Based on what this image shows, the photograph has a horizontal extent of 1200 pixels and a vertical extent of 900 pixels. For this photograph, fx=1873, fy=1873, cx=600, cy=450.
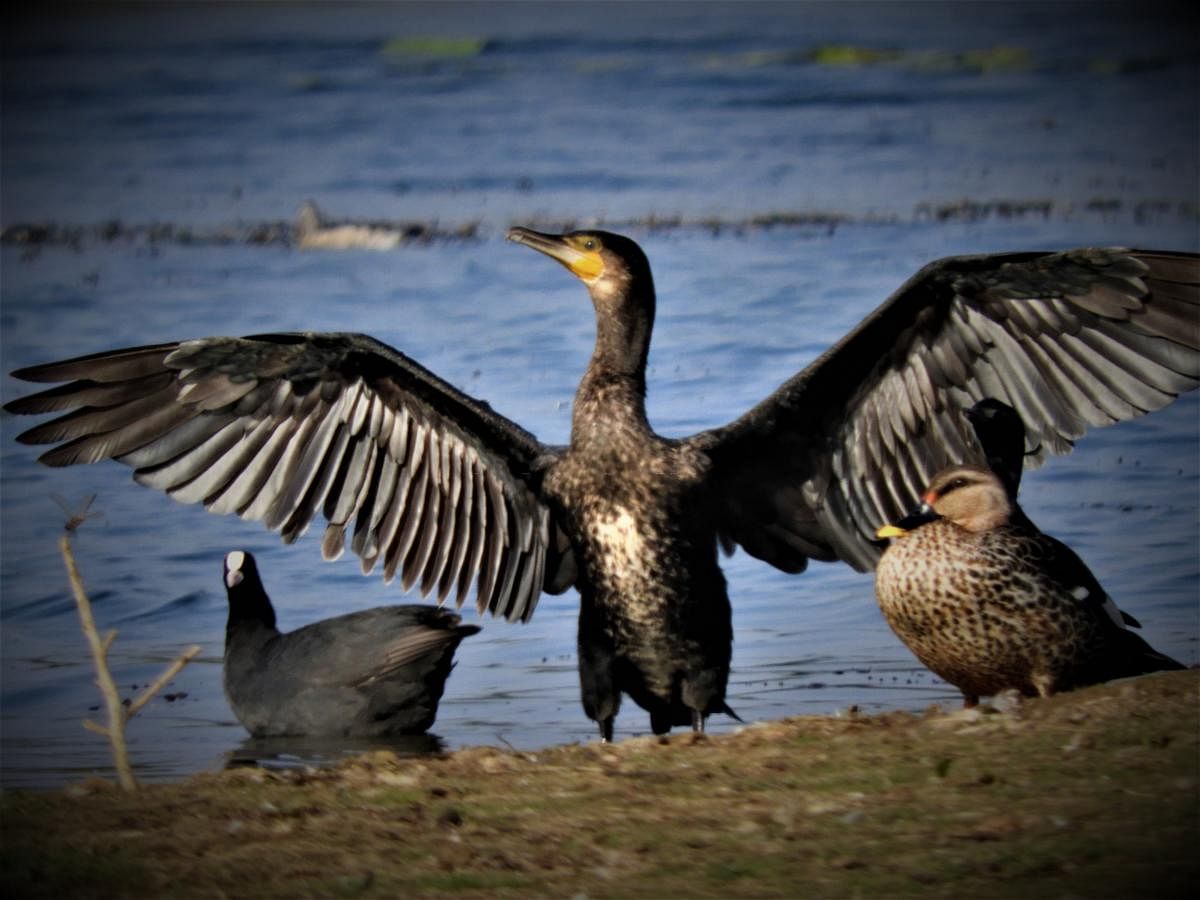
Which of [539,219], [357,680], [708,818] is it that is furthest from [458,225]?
[708,818]

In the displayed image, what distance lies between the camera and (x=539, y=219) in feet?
48.6

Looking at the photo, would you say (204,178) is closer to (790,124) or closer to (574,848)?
(790,124)

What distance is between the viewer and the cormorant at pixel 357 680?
7.38m

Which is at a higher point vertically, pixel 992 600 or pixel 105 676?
pixel 992 600

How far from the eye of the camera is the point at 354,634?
24.6 ft

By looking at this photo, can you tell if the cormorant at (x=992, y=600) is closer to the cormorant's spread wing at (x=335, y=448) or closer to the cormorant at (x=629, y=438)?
the cormorant at (x=629, y=438)

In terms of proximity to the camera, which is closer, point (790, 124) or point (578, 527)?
point (578, 527)

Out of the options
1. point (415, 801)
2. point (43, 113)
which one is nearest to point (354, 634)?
point (415, 801)

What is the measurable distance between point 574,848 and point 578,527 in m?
1.73

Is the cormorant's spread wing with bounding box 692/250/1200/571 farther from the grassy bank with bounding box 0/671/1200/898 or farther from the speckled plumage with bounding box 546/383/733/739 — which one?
the grassy bank with bounding box 0/671/1200/898

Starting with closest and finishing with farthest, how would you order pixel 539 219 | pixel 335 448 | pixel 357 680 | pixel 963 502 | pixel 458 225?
pixel 963 502, pixel 335 448, pixel 357 680, pixel 539 219, pixel 458 225

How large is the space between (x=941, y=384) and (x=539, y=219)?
8.89 meters

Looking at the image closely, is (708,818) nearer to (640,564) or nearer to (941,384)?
(640,564)

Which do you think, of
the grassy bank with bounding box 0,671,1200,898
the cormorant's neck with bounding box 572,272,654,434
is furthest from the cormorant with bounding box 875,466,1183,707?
the cormorant's neck with bounding box 572,272,654,434
